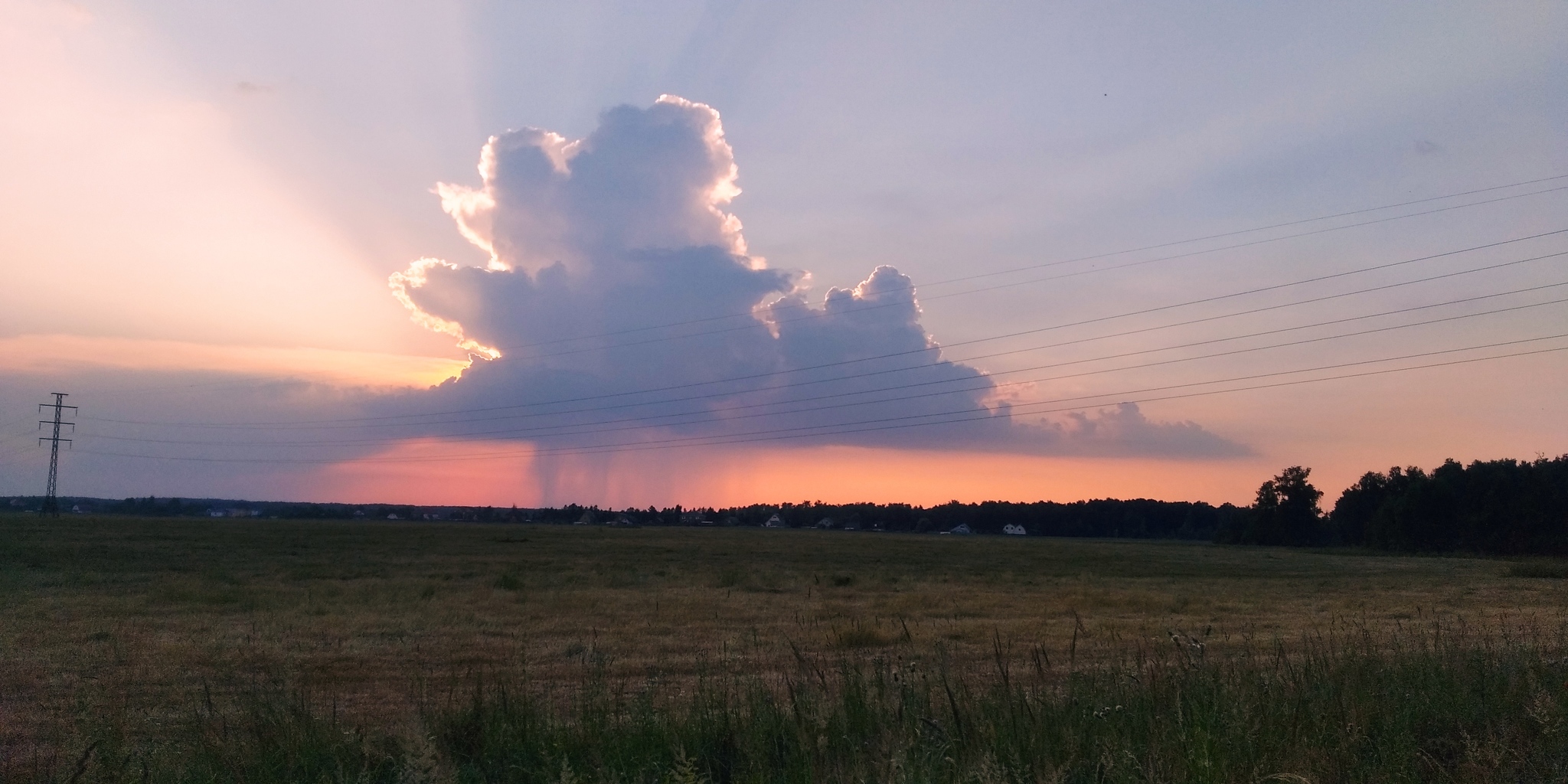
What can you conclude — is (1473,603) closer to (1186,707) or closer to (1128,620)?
(1128,620)

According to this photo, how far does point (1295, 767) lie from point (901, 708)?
7.41 ft

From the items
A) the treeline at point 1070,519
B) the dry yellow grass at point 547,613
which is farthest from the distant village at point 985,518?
the dry yellow grass at point 547,613

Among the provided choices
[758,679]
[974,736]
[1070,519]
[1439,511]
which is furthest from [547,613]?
[1070,519]

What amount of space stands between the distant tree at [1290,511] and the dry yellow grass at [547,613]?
74.3 meters

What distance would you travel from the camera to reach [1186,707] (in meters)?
6.55

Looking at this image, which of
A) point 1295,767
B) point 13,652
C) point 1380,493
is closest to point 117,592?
point 13,652

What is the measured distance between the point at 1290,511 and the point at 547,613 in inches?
4700

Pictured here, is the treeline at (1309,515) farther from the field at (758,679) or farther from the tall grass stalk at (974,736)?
the tall grass stalk at (974,736)

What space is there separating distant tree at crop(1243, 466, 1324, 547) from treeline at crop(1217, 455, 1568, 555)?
9 cm

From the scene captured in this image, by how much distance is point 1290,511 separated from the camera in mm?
120312

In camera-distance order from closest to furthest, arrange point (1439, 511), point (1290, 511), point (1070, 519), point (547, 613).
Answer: point (547, 613)
point (1439, 511)
point (1290, 511)
point (1070, 519)

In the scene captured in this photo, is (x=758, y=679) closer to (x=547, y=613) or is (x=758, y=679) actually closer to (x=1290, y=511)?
(x=547, y=613)

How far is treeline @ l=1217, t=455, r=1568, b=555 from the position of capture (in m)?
84.6

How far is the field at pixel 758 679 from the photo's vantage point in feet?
19.1
